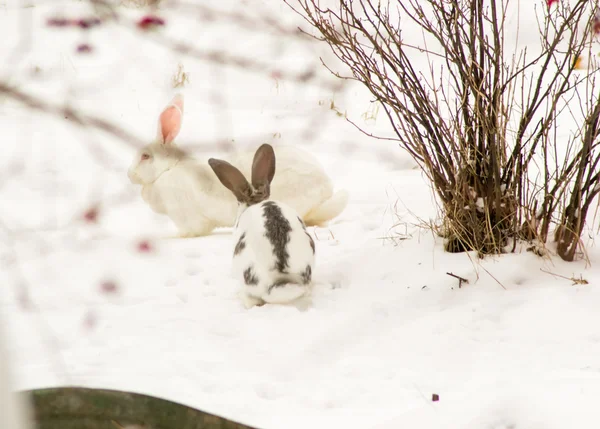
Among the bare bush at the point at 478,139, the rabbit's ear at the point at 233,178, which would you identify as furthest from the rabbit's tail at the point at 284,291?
the bare bush at the point at 478,139

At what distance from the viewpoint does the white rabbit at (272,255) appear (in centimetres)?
299

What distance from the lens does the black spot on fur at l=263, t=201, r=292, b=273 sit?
2.98m

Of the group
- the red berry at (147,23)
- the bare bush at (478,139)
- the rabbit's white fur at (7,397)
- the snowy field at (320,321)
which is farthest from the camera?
the bare bush at (478,139)

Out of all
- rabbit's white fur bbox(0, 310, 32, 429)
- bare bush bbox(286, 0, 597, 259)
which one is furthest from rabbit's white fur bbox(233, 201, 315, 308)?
rabbit's white fur bbox(0, 310, 32, 429)

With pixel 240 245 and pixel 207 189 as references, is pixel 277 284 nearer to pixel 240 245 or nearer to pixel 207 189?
pixel 240 245

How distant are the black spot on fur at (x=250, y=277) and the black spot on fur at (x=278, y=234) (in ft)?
0.33

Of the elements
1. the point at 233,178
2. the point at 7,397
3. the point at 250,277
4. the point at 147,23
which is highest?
the point at 147,23

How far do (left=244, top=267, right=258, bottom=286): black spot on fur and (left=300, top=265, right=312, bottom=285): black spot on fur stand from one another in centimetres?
19

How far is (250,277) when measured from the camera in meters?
3.04

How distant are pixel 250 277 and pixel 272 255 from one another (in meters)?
0.14

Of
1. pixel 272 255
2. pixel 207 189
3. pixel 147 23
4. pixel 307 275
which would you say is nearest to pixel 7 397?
pixel 147 23

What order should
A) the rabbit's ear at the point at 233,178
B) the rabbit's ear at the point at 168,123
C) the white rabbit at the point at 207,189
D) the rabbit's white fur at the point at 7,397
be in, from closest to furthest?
1. the rabbit's white fur at the point at 7,397
2. the rabbit's ear at the point at 233,178
3. the rabbit's ear at the point at 168,123
4. the white rabbit at the point at 207,189

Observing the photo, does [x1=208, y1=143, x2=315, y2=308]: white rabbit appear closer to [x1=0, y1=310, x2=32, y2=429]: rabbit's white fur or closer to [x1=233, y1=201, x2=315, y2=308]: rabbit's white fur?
[x1=233, y1=201, x2=315, y2=308]: rabbit's white fur

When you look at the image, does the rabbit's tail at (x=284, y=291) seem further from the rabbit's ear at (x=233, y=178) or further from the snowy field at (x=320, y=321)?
the rabbit's ear at (x=233, y=178)
